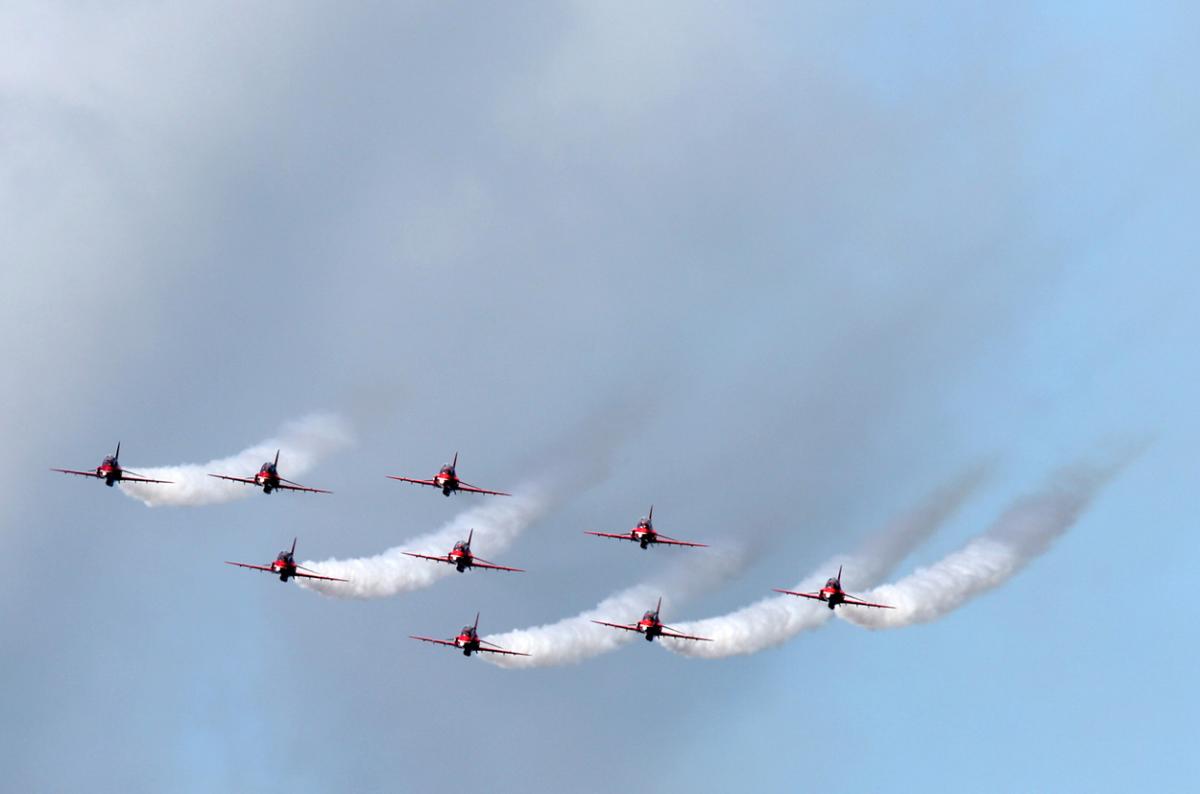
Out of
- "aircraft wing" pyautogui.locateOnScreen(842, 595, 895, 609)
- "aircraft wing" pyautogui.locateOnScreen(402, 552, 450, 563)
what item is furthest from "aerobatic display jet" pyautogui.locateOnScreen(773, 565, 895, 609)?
"aircraft wing" pyautogui.locateOnScreen(402, 552, 450, 563)

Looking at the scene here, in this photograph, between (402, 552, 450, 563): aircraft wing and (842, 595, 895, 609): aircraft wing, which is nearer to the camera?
(842, 595, 895, 609): aircraft wing

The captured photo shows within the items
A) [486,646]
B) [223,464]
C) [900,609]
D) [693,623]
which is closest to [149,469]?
[223,464]

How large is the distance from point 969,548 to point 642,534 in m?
25.3

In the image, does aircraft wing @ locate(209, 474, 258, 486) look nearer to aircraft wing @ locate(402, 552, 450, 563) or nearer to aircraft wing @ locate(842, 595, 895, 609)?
aircraft wing @ locate(402, 552, 450, 563)

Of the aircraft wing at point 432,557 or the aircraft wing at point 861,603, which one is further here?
the aircraft wing at point 432,557

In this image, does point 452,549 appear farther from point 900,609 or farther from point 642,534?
point 900,609

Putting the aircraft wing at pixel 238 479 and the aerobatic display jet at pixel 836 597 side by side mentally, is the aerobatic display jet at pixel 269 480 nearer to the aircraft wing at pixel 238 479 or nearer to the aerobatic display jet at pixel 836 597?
the aircraft wing at pixel 238 479

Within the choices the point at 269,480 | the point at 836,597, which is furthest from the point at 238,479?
the point at 836,597

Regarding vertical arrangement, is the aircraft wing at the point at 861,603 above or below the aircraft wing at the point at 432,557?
below

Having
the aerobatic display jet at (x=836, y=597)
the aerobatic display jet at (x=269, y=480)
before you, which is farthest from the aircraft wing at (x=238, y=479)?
the aerobatic display jet at (x=836, y=597)

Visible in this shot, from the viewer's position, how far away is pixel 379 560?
181375 mm

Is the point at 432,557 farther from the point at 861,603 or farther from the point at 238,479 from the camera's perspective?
the point at 861,603

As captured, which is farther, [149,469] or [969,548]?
[149,469]

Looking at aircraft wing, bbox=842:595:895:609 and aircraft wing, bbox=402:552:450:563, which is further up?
aircraft wing, bbox=402:552:450:563
